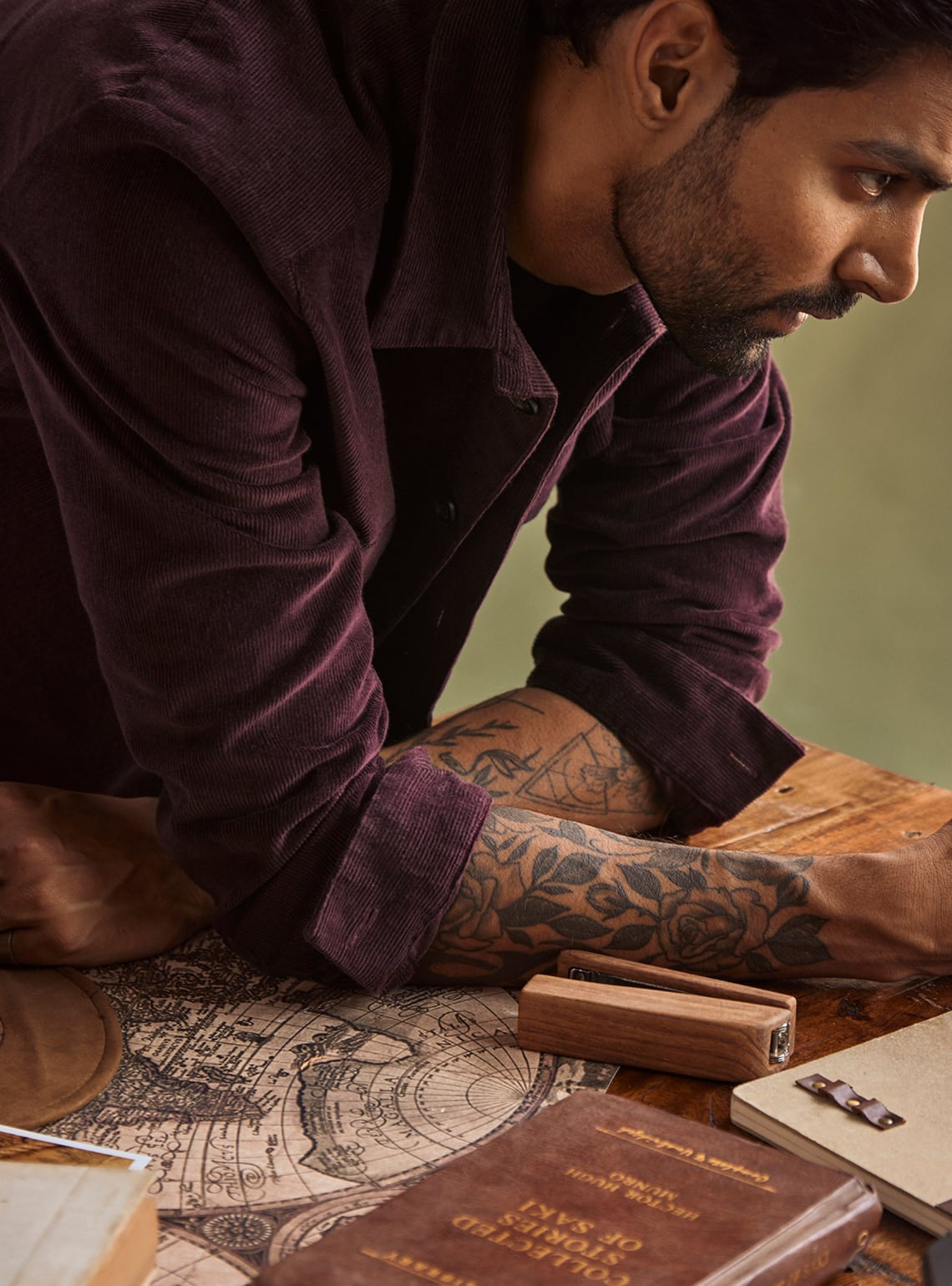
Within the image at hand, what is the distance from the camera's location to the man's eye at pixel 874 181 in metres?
1.16

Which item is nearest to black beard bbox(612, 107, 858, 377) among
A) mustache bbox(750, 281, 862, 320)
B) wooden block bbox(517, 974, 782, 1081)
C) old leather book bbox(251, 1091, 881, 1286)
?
mustache bbox(750, 281, 862, 320)

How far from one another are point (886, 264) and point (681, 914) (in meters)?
0.60

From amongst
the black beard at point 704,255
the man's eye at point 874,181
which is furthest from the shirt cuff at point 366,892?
the man's eye at point 874,181

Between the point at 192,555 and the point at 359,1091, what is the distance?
0.42 m

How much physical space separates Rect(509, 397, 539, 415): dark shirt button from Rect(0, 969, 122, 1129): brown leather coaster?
652mm

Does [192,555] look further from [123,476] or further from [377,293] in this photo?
[377,293]

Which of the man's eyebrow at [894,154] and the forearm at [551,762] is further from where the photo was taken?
the forearm at [551,762]

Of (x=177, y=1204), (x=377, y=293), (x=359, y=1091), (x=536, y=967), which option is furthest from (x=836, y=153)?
(x=177, y=1204)

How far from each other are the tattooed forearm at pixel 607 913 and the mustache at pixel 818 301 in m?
0.51

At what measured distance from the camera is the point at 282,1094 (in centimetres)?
102

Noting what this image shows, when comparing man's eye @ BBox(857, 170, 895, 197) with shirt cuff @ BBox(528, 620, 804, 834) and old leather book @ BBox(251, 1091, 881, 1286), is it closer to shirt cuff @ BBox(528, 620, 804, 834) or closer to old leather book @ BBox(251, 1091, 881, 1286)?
shirt cuff @ BBox(528, 620, 804, 834)

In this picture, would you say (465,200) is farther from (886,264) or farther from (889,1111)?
(889,1111)

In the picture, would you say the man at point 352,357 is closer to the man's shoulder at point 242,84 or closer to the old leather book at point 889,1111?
the man's shoulder at point 242,84

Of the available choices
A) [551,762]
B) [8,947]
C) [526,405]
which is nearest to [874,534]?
[551,762]
